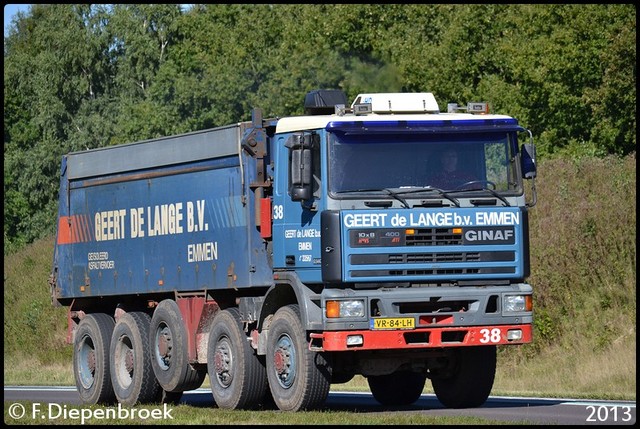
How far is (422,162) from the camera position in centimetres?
1712

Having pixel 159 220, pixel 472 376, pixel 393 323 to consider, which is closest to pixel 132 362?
pixel 159 220

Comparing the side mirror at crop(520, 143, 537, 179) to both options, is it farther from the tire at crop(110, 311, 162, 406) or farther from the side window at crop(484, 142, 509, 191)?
the tire at crop(110, 311, 162, 406)

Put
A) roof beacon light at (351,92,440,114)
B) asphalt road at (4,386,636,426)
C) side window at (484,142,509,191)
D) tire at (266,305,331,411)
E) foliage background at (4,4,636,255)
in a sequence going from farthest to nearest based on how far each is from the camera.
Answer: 1. foliage background at (4,4,636,255)
2. roof beacon light at (351,92,440,114)
3. side window at (484,142,509,191)
4. tire at (266,305,331,411)
5. asphalt road at (4,386,636,426)

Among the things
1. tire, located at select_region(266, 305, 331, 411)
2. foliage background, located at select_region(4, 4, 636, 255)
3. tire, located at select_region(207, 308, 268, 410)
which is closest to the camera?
tire, located at select_region(266, 305, 331, 411)

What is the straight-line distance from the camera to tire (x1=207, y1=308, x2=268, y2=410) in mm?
18750

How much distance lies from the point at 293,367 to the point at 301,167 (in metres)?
2.49

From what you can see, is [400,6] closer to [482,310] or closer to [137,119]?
[137,119]

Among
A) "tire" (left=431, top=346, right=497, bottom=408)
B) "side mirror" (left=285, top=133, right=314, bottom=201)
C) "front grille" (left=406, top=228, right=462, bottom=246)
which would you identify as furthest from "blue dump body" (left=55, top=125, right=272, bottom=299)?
"tire" (left=431, top=346, right=497, bottom=408)

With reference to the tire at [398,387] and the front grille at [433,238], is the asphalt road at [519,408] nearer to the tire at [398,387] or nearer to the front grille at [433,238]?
the tire at [398,387]

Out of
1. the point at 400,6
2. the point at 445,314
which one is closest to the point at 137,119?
the point at 400,6

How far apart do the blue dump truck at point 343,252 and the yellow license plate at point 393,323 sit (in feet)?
0.05

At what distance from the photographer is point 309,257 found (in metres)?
17.2

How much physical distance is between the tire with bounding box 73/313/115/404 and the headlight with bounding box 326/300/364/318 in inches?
272

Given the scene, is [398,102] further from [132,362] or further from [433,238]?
[132,362]
